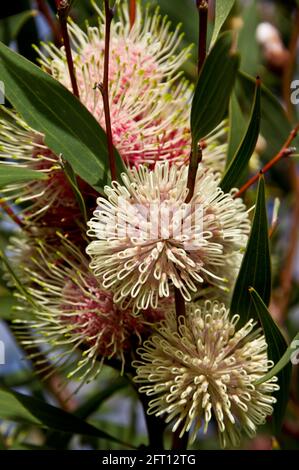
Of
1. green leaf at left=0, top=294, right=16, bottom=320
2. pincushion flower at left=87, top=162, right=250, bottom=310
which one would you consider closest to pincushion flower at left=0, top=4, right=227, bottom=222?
pincushion flower at left=87, top=162, right=250, bottom=310

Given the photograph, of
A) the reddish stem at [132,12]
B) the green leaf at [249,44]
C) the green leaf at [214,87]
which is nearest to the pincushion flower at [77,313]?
the green leaf at [214,87]

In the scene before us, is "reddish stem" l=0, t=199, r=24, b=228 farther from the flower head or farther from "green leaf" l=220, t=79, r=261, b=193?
"green leaf" l=220, t=79, r=261, b=193

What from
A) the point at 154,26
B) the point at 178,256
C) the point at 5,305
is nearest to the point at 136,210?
the point at 178,256

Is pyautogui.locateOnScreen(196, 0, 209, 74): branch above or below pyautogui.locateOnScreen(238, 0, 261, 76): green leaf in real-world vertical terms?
below

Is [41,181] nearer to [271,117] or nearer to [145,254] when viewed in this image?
[145,254]

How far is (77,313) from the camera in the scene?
1.10 m

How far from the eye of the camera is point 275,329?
1.01 metres

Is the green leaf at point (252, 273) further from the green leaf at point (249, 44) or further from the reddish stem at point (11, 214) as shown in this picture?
the green leaf at point (249, 44)

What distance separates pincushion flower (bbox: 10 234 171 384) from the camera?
110cm

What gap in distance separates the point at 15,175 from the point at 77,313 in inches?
9.2

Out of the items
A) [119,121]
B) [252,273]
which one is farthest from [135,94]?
[252,273]

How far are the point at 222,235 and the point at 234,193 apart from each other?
6.6 inches
